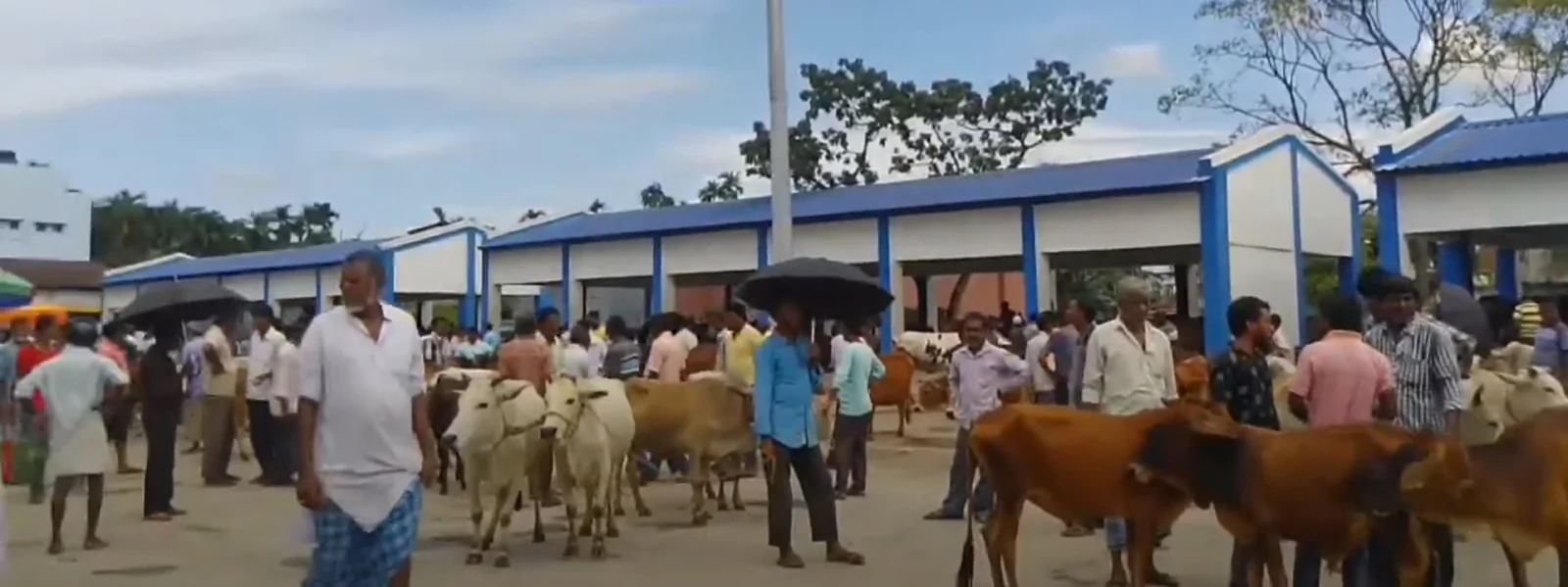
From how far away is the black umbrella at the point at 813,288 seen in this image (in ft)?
34.8

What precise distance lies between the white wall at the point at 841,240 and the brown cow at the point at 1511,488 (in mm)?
19844

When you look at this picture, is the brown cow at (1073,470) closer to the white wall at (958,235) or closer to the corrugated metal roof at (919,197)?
the corrugated metal roof at (919,197)

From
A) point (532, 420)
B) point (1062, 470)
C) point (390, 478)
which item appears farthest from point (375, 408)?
point (532, 420)

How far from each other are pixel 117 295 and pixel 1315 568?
153ft

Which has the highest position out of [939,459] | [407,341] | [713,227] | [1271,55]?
[1271,55]

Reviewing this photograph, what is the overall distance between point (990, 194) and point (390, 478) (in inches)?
A: 777

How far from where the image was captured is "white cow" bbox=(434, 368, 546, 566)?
32.5 feet

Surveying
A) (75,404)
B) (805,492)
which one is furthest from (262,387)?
(805,492)

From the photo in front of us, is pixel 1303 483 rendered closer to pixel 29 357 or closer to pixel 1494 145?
pixel 29 357

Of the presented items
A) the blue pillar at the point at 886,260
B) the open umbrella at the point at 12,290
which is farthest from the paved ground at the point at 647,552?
the blue pillar at the point at 886,260

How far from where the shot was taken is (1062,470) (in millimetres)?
7648

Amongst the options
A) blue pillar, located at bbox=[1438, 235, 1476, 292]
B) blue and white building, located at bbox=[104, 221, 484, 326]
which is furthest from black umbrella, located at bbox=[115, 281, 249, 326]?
blue and white building, located at bbox=[104, 221, 484, 326]

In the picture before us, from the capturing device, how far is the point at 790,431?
9.69m

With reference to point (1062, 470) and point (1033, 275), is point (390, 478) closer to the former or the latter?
point (1062, 470)
